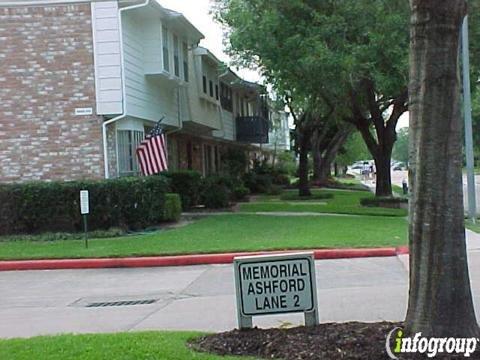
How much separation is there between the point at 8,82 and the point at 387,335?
15.2 meters

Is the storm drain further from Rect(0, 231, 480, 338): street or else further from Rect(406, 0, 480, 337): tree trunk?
Rect(406, 0, 480, 337): tree trunk

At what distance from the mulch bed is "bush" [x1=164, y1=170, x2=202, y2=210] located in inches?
647

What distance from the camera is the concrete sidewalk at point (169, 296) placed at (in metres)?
7.40

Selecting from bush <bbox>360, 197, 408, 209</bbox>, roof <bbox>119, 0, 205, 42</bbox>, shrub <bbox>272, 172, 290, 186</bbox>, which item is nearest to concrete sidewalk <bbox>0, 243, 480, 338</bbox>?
roof <bbox>119, 0, 205, 42</bbox>

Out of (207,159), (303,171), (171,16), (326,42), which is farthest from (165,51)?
(303,171)

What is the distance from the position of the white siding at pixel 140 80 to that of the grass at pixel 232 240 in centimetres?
411

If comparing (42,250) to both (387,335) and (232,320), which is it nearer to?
(232,320)

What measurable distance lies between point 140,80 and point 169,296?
11.6 meters

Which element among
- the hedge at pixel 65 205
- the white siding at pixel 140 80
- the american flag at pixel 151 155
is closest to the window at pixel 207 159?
the white siding at pixel 140 80

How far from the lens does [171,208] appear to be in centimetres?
1888

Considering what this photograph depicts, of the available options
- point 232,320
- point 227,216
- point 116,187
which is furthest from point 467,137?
point 232,320

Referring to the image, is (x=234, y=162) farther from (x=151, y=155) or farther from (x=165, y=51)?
(x=151, y=155)

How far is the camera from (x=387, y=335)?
17.0 ft

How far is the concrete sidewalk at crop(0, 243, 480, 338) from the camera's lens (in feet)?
24.3
